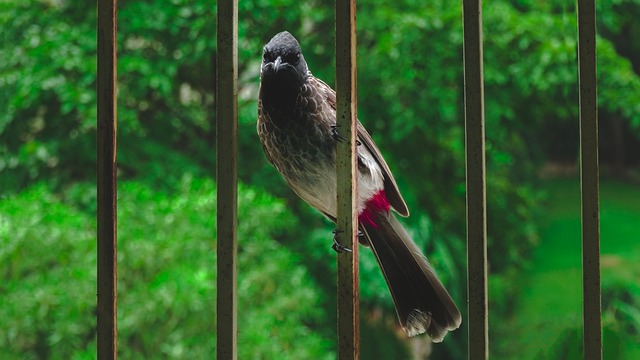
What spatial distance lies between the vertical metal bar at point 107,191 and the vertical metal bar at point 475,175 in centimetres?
40

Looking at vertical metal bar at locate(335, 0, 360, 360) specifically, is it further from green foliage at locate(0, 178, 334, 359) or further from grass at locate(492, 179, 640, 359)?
grass at locate(492, 179, 640, 359)

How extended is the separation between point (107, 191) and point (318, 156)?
45cm

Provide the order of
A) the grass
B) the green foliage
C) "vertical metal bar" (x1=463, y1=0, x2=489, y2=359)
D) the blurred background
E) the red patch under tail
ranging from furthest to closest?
the grass < the blurred background < the green foliage < the red patch under tail < "vertical metal bar" (x1=463, y1=0, x2=489, y2=359)

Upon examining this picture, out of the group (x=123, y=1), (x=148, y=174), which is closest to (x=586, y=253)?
(x=148, y=174)

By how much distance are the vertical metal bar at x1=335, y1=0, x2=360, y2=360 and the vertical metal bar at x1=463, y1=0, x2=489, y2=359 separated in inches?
4.7

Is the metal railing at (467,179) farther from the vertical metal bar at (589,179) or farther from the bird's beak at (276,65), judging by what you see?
the bird's beak at (276,65)

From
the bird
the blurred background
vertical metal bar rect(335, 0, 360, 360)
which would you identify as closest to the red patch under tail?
the bird

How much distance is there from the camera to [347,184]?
0.89m

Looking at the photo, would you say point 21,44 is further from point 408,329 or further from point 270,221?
point 408,329

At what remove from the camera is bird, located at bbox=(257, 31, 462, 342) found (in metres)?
1.25

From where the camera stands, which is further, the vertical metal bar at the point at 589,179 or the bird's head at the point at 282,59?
the bird's head at the point at 282,59

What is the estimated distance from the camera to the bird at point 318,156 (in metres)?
1.25

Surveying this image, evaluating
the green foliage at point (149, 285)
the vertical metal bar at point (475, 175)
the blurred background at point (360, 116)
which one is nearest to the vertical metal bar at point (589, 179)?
the vertical metal bar at point (475, 175)

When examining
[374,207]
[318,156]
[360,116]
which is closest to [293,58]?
[318,156]
